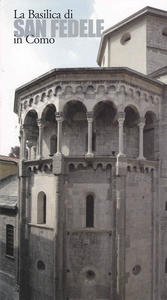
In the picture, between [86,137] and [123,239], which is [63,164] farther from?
[123,239]

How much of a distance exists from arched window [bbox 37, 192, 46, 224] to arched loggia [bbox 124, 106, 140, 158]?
4.75 meters

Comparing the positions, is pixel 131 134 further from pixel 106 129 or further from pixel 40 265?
pixel 40 265

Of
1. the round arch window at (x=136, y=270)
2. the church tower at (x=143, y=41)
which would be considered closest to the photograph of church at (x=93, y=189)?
the round arch window at (x=136, y=270)

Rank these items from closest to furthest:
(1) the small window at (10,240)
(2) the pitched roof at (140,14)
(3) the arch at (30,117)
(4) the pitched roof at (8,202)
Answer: (3) the arch at (30,117) → (4) the pitched roof at (8,202) → (1) the small window at (10,240) → (2) the pitched roof at (140,14)

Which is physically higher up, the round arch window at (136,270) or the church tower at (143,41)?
the church tower at (143,41)

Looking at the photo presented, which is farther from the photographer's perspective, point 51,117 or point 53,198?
point 51,117

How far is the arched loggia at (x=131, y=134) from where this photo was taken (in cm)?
1435

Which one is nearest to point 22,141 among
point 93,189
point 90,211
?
point 93,189

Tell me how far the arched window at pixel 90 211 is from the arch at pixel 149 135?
4102mm

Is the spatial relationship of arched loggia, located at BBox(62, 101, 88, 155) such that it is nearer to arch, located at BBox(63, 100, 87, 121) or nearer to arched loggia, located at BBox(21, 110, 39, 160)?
A: arch, located at BBox(63, 100, 87, 121)

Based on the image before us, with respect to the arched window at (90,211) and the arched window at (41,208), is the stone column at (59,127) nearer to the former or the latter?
the arched window at (90,211)

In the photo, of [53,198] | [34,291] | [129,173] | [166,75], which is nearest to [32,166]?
[53,198]

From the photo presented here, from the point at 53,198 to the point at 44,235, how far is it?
1948 mm

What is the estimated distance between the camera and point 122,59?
18656mm
